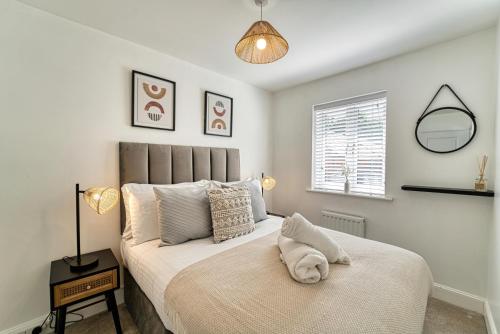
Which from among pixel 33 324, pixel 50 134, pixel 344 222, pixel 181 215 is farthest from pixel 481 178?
pixel 33 324

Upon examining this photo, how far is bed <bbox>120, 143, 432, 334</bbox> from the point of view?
0.89m

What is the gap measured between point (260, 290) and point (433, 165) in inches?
80.4

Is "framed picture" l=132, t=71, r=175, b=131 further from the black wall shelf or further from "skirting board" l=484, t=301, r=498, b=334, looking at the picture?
"skirting board" l=484, t=301, r=498, b=334

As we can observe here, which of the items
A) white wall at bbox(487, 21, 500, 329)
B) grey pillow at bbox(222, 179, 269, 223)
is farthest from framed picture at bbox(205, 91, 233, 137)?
white wall at bbox(487, 21, 500, 329)

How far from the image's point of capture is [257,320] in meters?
0.88

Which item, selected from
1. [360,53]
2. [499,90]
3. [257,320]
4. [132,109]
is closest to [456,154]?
[499,90]

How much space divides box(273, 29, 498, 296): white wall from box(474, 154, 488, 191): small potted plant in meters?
0.04

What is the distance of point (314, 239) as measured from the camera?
52.8 inches

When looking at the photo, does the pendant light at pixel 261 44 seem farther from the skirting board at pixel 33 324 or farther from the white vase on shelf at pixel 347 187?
the skirting board at pixel 33 324

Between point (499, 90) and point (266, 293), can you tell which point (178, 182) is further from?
point (499, 90)

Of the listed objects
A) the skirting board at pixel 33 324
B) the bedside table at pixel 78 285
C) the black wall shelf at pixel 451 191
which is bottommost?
the skirting board at pixel 33 324

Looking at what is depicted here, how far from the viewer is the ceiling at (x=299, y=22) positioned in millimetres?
1529

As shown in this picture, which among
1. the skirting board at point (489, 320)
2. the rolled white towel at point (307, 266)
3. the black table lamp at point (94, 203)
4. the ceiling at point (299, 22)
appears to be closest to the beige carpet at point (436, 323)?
the skirting board at point (489, 320)

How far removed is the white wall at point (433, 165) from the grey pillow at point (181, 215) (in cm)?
172
